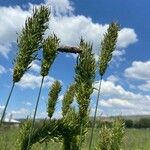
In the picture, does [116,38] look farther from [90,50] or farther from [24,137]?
[24,137]

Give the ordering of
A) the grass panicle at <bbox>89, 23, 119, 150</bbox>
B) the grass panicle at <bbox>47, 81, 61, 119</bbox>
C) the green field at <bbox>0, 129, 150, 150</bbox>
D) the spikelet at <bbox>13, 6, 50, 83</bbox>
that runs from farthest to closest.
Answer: the green field at <bbox>0, 129, 150, 150</bbox>
the grass panicle at <bbox>47, 81, 61, 119</bbox>
the grass panicle at <bbox>89, 23, 119, 150</bbox>
the spikelet at <bbox>13, 6, 50, 83</bbox>

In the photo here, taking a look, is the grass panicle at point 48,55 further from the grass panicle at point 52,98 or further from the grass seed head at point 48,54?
the grass panicle at point 52,98

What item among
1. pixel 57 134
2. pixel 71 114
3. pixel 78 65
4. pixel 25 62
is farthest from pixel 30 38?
pixel 57 134

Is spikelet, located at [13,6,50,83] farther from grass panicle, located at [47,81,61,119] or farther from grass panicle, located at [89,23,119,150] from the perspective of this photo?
grass panicle, located at [47,81,61,119]

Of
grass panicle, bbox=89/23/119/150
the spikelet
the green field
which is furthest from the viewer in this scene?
the green field

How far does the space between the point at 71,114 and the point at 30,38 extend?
8.49ft

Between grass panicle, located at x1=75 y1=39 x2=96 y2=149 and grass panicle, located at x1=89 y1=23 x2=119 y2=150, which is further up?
grass panicle, located at x1=89 y1=23 x2=119 y2=150

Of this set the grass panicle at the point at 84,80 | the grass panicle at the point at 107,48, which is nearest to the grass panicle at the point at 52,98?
the grass panicle at the point at 107,48

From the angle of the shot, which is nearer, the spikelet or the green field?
the spikelet

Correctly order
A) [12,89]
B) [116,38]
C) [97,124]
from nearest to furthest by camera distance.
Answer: [12,89]
[97,124]
[116,38]

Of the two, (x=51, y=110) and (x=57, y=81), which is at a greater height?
(x=57, y=81)

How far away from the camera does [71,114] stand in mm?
11914

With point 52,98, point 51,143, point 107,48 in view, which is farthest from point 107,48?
point 51,143

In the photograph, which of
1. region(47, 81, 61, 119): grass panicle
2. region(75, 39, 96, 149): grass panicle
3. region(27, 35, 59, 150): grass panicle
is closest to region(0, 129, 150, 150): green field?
region(47, 81, 61, 119): grass panicle
